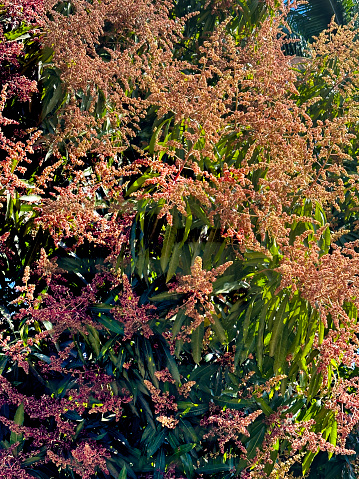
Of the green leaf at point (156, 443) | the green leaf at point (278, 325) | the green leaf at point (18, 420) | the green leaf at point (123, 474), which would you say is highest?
the green leaf at point (278, 325)

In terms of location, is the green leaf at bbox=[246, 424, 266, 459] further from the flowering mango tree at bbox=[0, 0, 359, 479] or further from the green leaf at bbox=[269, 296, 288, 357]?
the green leaf at bbox=[269, 296, 288, 357]

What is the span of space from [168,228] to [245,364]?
0.77m

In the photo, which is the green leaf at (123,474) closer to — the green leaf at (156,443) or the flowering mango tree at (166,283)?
the flowering mango tree at (166,283)

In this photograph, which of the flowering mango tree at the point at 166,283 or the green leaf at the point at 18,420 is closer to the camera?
the flowering mango tree at the point at 166,283

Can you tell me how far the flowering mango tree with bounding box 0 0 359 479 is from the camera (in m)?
1.73

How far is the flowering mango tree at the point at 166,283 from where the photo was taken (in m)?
1.73

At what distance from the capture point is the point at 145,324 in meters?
1.91

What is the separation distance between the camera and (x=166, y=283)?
6.24 ft

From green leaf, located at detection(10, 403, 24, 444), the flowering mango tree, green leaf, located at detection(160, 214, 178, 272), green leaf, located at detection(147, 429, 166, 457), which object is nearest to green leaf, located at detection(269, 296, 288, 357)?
the flowering mango tree

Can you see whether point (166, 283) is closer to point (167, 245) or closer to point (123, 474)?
point (167, 245)

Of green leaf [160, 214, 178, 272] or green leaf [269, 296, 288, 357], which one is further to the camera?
green leaf [160, 214, 178, 272]

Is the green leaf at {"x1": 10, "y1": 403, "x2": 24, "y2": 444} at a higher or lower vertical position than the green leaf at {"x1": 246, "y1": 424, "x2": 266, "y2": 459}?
higher

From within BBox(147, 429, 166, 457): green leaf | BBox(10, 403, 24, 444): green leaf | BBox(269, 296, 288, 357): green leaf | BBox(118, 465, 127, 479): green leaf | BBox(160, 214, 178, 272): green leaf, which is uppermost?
BBox(160, 214, 178, 272): green leaf

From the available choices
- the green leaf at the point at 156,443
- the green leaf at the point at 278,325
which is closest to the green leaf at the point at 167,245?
the green leaf at the point at 278,325
